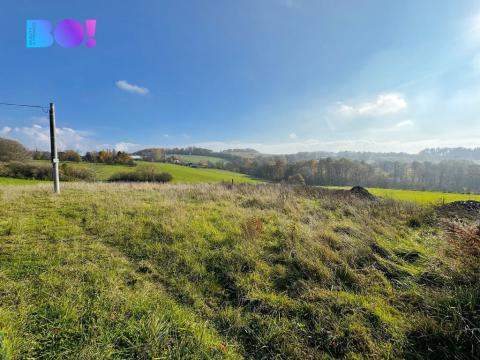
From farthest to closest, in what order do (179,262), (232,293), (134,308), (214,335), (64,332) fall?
(179,262)
(232,293)
(134,308)
(214,335)
(64,332)

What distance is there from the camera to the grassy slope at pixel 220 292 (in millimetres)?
2250

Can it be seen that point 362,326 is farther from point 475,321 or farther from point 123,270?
point 123,270

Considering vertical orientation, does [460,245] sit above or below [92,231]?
above

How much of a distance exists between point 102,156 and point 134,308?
61626 mm

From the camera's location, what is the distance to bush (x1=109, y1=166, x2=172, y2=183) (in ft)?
116

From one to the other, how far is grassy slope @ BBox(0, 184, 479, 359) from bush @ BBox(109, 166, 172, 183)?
32064 millimetres

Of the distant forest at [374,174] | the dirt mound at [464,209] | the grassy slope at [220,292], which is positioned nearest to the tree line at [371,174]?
the distant forest at [374,174]

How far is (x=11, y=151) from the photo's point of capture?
29.9 m

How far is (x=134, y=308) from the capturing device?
105 inches

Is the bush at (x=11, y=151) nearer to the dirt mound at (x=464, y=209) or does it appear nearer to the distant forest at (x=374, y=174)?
the dirt mound at (x=464, y=209)

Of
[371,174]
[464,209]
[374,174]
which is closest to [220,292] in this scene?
[464,209]

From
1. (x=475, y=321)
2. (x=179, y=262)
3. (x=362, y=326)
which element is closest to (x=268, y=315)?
(x=362, y=326)

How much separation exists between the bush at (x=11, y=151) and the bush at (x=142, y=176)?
39.6 feet

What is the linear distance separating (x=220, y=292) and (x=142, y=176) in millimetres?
37457
